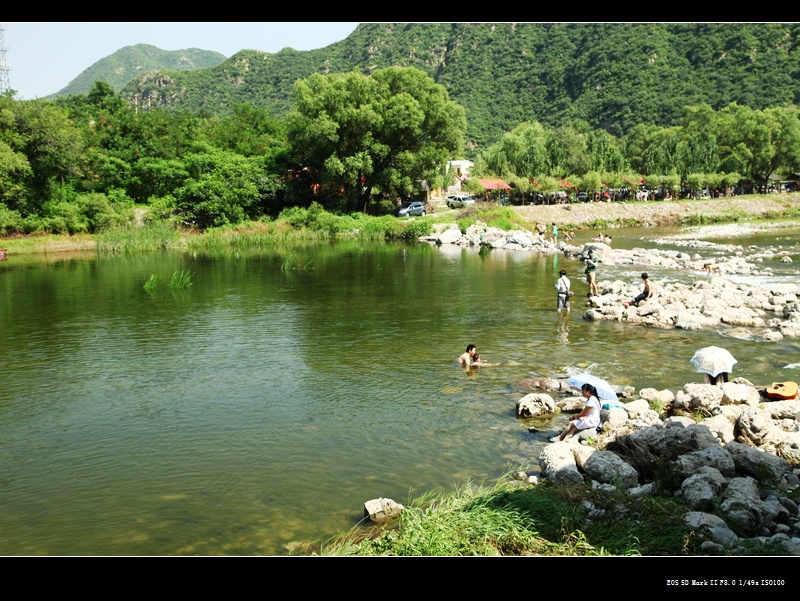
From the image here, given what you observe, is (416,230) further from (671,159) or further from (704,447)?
(671,159)

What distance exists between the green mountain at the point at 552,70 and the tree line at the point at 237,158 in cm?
4262

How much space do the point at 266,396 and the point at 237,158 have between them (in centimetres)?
5907

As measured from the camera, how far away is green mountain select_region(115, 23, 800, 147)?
12306 centimetres

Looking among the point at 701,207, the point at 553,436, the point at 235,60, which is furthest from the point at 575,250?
the point at 235,60

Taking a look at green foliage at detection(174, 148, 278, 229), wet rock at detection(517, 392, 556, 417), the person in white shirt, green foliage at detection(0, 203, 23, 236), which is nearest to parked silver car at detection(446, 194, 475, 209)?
green foliage at detection(174, 148, 278, 229)

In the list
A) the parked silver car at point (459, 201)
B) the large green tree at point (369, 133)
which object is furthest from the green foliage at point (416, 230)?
the parked silver car at point (459, 201)

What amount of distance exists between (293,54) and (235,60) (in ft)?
57.6

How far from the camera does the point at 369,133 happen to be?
65188 millimetres

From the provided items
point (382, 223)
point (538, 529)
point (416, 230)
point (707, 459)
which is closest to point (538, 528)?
point (538, 529)

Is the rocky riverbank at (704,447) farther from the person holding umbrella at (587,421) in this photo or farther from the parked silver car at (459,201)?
the parked silver car at (459,201)

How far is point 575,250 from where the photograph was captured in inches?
1809

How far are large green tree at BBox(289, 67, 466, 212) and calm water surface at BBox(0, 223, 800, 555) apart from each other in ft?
116

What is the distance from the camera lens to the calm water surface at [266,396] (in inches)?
405

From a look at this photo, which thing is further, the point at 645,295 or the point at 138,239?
the point at 138,239
